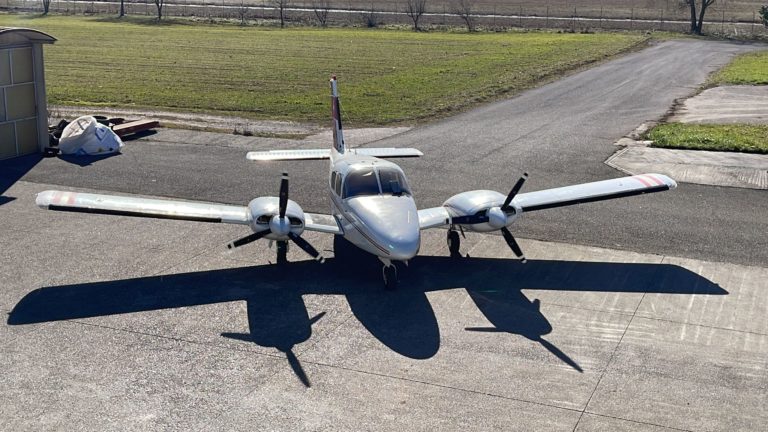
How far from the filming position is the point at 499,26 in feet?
353

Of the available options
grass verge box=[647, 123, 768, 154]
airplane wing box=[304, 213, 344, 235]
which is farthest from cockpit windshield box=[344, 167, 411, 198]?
grass verge box=[647, 123, 768, 154]

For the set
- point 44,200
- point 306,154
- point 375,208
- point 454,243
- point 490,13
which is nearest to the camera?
point 44,200

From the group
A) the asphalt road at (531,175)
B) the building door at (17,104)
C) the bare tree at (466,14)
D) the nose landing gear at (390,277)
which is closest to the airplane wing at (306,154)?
the asphalt road at (531,175)

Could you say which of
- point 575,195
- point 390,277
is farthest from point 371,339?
point 575,195

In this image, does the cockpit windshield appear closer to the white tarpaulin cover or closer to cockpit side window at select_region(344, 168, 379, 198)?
cockpit side window at select_region(344, 168, 379, 198)

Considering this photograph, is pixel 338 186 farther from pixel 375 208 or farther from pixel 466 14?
pixel 466 14

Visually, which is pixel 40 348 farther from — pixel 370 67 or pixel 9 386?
pixel 370 67

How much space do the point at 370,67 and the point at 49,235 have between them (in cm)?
4479

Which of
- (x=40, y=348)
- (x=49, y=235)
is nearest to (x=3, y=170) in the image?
(x=49, y=235)

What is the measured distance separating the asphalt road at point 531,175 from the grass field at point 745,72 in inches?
428

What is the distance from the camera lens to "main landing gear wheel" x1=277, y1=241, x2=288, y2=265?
22.8m

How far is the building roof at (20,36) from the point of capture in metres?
35.8

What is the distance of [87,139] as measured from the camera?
123ft

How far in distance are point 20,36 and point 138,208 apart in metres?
18.6
